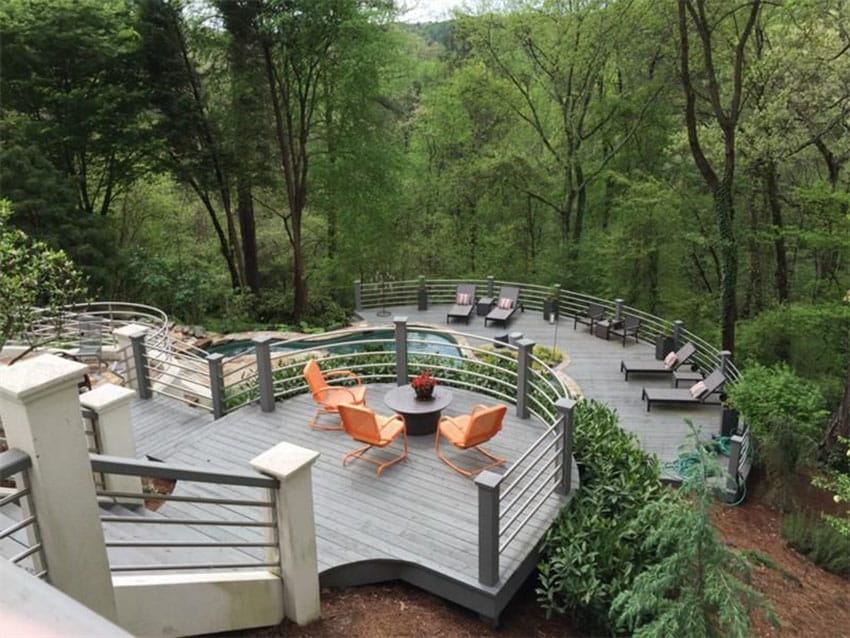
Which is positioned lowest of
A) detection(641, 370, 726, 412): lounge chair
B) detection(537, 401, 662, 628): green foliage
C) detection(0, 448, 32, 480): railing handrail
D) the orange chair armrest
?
detection(641, 370, 726, 412): lounge chair

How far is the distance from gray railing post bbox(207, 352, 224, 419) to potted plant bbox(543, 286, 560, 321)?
373 inches

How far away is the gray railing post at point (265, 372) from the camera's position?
6.44 m

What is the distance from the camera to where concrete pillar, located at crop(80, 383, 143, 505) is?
454cm

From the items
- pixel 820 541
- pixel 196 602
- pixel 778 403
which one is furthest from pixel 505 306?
pixel 196 602

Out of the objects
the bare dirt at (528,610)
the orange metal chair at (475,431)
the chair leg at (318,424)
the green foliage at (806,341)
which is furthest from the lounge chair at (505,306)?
the orange metal chair at (475,431)

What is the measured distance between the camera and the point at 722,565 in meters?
3.20

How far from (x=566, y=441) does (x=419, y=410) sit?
1728 millimetres

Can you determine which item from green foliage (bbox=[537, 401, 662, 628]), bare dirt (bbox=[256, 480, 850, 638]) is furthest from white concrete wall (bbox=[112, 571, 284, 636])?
green foliage (bbox=[537, 401, 662, 628])

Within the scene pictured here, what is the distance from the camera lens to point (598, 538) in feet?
14.5

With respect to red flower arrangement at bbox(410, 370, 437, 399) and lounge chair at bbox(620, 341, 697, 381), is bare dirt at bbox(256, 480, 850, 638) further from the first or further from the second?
lounge chair at bbox(620, 341, 697, 381)

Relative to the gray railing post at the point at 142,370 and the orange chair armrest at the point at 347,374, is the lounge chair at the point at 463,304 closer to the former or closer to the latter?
the orange chair armrest at the point at 347,374

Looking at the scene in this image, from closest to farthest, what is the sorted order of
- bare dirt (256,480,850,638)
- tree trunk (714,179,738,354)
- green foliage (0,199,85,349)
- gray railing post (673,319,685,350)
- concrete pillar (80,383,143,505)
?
bare dirt (256,480,850,638) < concrete pillar (80,383,143,505) < green foliage (0,199,85,349) < tree trunk (714,179,738,354) < gray railing post (673,319,685,350)

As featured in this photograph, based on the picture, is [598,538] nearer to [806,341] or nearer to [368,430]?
[368,430]

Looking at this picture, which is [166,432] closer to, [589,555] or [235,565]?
[235,565]
